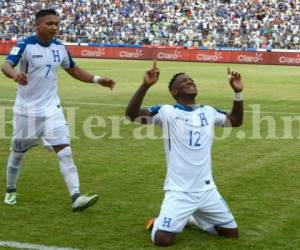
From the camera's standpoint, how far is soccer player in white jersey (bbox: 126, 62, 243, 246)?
19.9ft

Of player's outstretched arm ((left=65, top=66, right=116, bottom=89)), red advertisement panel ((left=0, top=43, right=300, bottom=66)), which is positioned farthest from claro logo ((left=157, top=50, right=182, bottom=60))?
player's outstretched arm ((left=65, top=66, right=116, bottom=89))

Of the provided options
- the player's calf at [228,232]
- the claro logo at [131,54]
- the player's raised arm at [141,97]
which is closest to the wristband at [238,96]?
the player's raised arm at [141,97]

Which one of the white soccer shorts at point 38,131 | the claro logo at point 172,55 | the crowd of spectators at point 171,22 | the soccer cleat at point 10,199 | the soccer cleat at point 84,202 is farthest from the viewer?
the crowd of spectators at point 171,22

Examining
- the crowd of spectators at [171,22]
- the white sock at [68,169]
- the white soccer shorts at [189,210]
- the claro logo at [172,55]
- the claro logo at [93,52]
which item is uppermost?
the crowd of spectators at [171,22]

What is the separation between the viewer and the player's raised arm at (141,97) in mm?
5605

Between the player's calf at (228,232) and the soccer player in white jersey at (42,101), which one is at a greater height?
the soccer player in white jersey at (42,101)

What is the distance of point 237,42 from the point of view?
45250mm

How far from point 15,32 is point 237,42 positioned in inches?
770

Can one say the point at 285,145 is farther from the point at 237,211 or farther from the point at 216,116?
the point at 216,116

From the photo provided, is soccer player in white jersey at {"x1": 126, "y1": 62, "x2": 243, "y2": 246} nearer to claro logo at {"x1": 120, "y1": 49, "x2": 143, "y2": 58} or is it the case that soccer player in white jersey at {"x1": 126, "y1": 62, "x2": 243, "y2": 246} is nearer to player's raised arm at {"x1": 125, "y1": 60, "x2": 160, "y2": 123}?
player's raised arm at {"x1": 125, "y1": 60, "x2": 160, "y2": 123}

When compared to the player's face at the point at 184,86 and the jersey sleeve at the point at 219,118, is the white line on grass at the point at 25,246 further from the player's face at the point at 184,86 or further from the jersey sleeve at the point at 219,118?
the jersey sleeve at the point at 219,118

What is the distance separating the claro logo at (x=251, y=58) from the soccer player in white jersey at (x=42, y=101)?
34917 mm

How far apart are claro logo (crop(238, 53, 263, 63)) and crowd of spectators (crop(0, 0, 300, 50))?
224cm

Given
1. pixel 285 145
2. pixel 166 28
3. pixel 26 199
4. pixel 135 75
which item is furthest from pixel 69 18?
pixel 26 199
